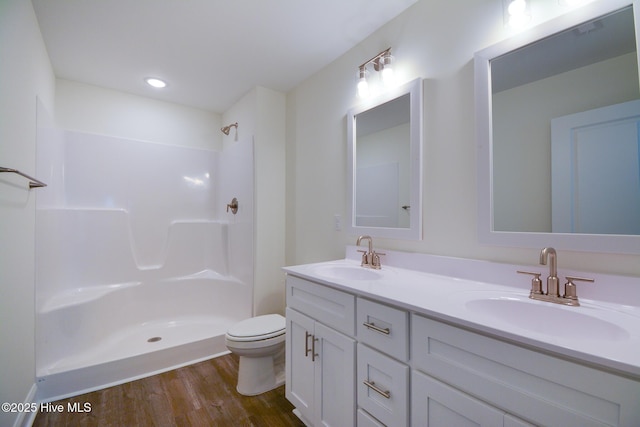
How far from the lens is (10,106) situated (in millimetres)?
1310

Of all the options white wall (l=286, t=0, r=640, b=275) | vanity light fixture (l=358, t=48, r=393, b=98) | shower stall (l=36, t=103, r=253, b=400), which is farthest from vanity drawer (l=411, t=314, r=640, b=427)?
shower stall (l=36, t=103, r=253, b=400)

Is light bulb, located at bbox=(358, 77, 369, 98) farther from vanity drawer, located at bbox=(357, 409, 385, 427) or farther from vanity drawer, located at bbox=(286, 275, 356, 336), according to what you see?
vanity drawer, located at bbox=(357, 409, 385, 427)

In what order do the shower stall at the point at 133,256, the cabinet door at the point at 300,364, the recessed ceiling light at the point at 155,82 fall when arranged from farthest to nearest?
the recessed ceiling light at the point at 155,82
the shower stall at the point at 133,256
the cabinet door at the point at 300,364

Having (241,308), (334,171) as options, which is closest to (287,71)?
(334,171)

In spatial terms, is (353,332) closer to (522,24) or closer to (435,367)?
(435,367)

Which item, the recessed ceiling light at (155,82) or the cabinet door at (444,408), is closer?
the cabinet door at (444,408)

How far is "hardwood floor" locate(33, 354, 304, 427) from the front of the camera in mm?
A: 1551

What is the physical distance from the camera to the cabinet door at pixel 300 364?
1.41m

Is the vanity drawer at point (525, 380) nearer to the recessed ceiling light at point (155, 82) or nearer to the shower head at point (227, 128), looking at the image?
the shower head at point (227, 128)

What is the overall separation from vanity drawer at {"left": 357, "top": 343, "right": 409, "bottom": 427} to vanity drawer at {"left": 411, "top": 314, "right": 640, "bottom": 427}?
0.38ft

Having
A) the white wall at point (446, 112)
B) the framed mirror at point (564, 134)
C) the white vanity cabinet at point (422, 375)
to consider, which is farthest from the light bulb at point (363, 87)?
the white vanity cabinet at point (422, 375)

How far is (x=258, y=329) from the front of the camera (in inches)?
74.2

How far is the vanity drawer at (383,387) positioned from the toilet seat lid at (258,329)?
2.81 ft

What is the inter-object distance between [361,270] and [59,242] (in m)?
2.51
